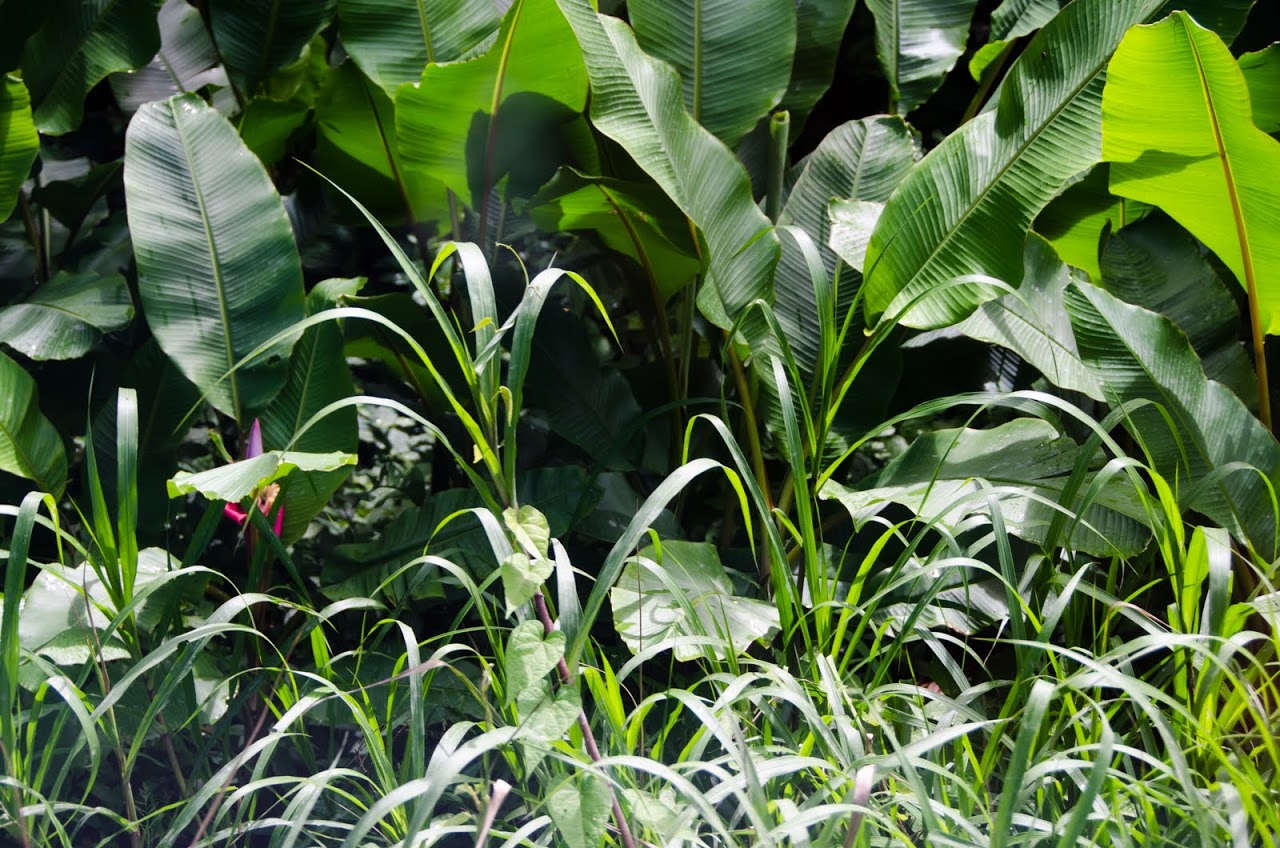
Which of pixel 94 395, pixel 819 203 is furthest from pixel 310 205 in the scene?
pixel 819 203

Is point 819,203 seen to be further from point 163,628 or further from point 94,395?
point 94,395

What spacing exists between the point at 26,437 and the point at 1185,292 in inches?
64.3

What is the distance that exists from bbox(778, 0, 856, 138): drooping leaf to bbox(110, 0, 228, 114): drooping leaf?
3.74 feet

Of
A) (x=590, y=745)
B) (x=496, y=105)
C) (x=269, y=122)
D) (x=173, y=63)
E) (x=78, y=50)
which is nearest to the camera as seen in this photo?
(x=590, y=745)

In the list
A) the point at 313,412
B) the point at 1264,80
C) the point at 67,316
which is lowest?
the point at 313,412

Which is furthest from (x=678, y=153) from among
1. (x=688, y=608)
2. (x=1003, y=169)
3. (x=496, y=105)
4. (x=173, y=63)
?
(x=173, y=63)

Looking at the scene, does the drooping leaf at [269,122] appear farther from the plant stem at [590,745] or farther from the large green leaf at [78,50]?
the plant stem at [590,745]

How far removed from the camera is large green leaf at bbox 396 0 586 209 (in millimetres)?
1494

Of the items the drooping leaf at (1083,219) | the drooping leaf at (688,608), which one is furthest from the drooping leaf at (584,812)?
the drooping leaf at (1083,219)

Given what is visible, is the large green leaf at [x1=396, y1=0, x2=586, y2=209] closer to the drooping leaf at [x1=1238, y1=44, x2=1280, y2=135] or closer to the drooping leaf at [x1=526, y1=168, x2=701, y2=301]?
the drooping leaf at [x1=526, y1=168, x2=701, y2=301]

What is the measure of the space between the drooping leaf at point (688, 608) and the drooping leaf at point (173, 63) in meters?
1.43

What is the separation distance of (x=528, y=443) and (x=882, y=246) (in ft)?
2.55

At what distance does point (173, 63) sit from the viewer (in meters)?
2.18

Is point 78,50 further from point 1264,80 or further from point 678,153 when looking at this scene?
point 1264,80
